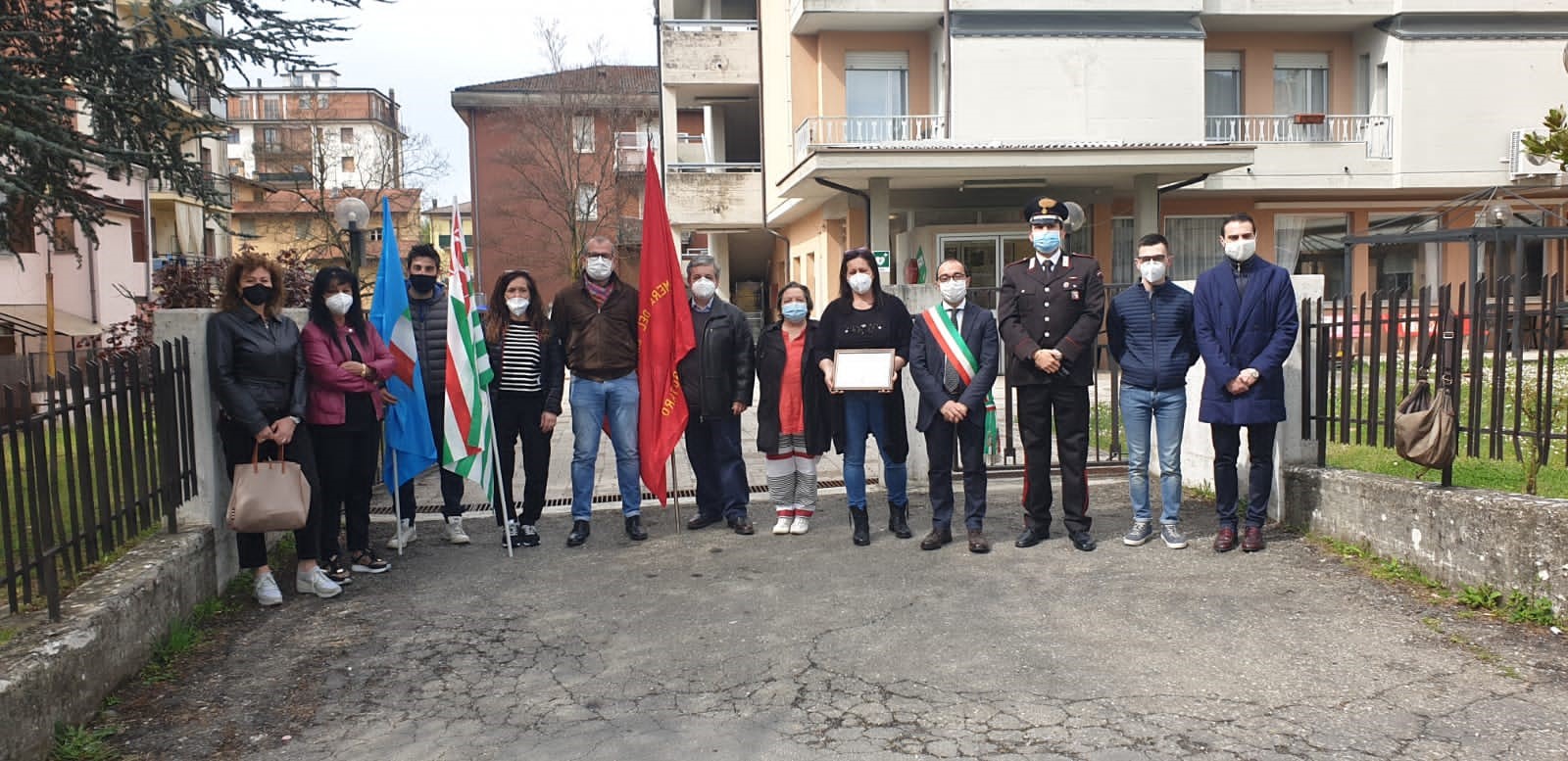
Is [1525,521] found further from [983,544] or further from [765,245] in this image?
[765,245]

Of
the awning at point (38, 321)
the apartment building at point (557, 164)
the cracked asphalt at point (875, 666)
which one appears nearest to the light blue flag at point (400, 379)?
the cracked asphalt at point (875, 666)

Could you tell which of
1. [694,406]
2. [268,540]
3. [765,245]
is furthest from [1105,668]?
[765,245]

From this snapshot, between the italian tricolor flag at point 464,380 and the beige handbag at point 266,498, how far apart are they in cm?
141

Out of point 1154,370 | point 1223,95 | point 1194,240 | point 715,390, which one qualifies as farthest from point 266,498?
point 1223,95

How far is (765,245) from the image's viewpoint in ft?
107

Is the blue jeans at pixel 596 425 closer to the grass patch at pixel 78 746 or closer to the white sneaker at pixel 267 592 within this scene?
the white sneaker at pixel 267 592

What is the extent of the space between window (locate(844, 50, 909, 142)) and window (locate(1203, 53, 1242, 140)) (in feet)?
20.5

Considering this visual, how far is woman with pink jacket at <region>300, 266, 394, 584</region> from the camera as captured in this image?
6.45 m

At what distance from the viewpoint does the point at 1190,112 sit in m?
21.6

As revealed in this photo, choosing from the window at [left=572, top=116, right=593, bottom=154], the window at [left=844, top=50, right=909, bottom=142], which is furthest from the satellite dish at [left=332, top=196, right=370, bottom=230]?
the window at [left=572, top=116, right=593, bottom=154]

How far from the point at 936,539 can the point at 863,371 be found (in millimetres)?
1160

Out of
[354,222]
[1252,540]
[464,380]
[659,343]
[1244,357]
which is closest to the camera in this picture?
[1244,357]

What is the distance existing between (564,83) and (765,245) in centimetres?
905

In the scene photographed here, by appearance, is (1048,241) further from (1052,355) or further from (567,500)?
(567,500)
